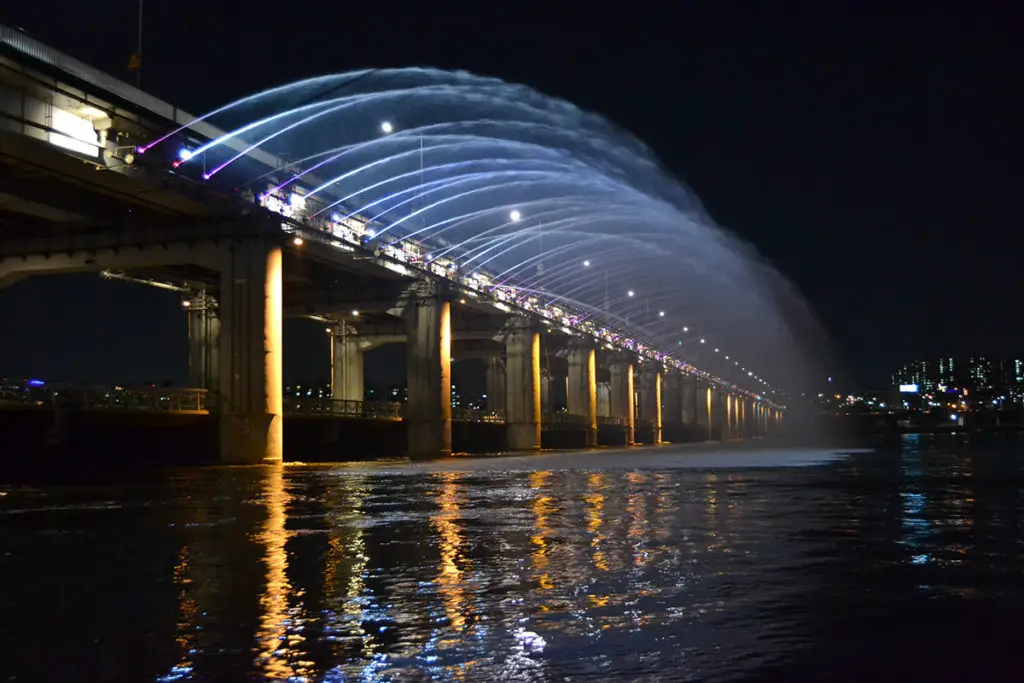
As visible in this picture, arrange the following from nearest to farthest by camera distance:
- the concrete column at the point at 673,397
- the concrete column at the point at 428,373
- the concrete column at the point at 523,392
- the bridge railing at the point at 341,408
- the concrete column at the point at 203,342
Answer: the bridge railing at the point at 341,408, the concrete column at the point at 428,373, the concrete column at the point at 203,342, the concrete column at the point at 523,392, the concrete column at the point at 673,397

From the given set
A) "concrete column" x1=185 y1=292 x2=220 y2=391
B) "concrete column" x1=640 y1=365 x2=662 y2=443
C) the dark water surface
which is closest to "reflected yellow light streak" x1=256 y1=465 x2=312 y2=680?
the dark water surface

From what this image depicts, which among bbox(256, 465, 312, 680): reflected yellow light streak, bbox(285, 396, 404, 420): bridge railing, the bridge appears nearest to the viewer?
bbox(256, 465, 312, 680): reflected yellow light streak

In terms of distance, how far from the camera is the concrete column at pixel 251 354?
53.1 m

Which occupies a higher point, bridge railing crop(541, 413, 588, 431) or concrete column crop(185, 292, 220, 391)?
concrete column crop(185, 292, 220, 391)

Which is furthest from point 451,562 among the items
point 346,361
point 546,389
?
point 546,389

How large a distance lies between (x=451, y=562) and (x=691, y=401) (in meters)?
177

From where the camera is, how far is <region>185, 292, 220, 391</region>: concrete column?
79125 mm

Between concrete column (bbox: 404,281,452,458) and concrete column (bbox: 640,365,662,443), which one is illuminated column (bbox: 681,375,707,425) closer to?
concrete column (bbox: 640,365,662,443)

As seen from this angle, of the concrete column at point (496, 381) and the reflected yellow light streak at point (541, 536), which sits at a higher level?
the concrete column at point (496, 381)

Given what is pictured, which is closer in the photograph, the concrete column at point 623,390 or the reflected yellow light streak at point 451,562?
the reflected yellow light streak at point 451,562

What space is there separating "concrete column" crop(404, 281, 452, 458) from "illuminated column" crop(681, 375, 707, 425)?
111415 mm

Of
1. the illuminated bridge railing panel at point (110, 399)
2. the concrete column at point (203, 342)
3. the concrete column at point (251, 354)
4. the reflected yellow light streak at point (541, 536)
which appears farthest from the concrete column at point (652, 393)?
the reflected yellow light streak at point (541, 536)

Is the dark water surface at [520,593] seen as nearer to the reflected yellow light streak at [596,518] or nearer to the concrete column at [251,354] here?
the reflected yellow light streak at [596,518]

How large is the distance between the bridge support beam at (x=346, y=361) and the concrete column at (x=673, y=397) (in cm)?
8128
